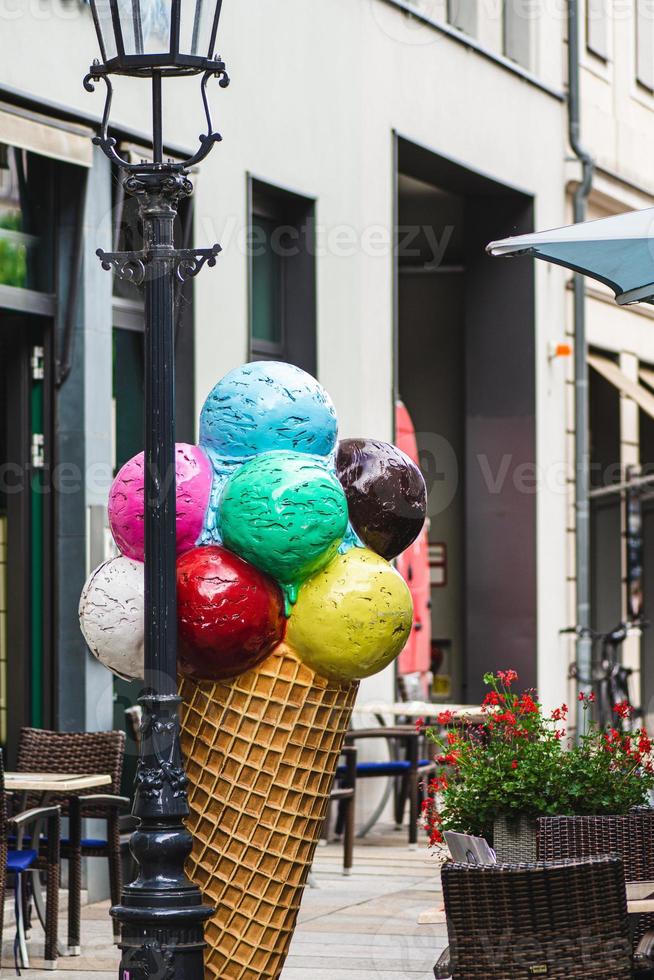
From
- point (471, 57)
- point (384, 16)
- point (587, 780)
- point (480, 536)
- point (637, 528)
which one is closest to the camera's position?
point (587, 780)

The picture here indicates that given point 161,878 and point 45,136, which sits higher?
point 45,136

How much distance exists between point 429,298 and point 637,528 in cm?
371

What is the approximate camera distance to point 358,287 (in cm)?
1391

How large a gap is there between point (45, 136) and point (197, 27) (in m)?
4.23

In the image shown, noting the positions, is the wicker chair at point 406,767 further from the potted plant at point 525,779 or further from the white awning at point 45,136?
the potted plant at point 525,779

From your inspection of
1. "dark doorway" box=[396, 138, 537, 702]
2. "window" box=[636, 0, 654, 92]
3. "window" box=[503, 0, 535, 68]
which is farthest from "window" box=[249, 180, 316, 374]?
"window" box=[636, 0, 654, 92]

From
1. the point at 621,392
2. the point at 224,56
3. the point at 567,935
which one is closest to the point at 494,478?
the point at 621,392

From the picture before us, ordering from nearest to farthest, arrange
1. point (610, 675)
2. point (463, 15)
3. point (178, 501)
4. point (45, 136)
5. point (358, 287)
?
point (178, 501) < point (45, 136) < point (358, 287) < point (463, 15) < point (610, 675)

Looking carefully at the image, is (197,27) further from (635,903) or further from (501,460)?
(501,460)

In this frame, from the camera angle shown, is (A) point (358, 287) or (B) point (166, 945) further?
(A) point (358, 287)

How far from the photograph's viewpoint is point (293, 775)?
5.88 m

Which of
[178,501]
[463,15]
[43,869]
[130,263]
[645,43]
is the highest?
[645,43]

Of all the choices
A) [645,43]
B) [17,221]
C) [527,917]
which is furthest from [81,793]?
[645,43]

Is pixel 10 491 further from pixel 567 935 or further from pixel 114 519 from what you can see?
pixel 567 935
